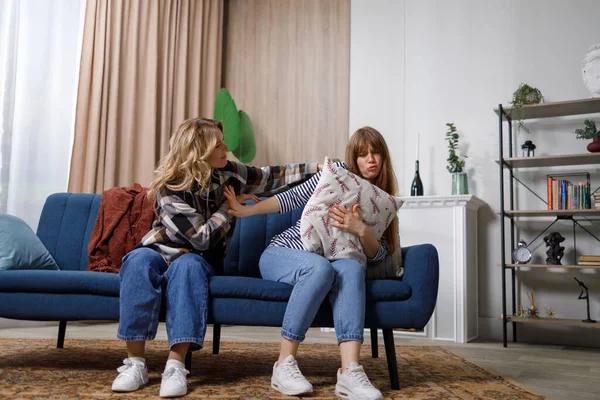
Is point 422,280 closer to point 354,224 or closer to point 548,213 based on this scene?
point 354,224

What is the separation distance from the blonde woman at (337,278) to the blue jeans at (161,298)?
0.26m

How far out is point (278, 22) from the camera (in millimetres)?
4480

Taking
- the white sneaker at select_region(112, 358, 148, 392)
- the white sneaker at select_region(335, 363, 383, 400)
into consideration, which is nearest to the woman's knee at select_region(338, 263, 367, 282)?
the white sneaker at select_region(335, 363, 383, 400)

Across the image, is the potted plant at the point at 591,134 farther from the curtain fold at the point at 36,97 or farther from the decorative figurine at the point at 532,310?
the curtain fold at the point at 36,97

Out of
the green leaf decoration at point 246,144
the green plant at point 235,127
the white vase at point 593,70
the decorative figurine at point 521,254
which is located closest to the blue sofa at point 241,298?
the decorative figurine at point 521,254

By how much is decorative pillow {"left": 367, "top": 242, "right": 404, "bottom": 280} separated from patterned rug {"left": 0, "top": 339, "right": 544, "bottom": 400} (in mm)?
349

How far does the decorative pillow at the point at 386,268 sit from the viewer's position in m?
1.98

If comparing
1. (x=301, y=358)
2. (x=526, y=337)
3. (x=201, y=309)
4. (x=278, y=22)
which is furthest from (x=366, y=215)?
(x=278, y=22)

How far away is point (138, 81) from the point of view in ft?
13.1

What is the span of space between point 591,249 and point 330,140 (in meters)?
1.84

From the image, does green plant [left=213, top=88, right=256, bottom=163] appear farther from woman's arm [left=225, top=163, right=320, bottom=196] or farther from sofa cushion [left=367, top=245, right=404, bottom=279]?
sofa cushion [left=367, top=245, right=404, bottom=279]

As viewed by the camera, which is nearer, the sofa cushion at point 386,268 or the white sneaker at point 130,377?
the white sneaker at point 130,377

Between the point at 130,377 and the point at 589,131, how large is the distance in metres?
2.78

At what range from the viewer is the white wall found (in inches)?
136
